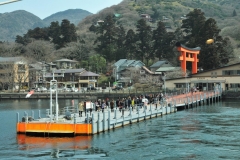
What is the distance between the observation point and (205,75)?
71812 millimetres

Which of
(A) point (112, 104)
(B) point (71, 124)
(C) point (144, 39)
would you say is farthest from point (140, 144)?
(C) point (144, 39)

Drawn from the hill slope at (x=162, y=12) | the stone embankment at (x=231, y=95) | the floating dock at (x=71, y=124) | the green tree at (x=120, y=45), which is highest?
the hill slope at (x=162, y=12)

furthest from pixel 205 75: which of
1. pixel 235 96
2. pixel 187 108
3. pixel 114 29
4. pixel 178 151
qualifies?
pixel 178 151

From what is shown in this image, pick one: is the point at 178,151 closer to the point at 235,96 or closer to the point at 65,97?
the point at 235,96

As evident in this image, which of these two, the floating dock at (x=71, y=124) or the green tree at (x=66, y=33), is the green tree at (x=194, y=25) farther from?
the floating dock at (x=71, y=124)

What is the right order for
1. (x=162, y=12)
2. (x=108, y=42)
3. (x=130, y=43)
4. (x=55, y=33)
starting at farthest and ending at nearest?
(x=162, y=12) < (x=55, y=33) < (x=108, y=42) < (x=130, y=43)

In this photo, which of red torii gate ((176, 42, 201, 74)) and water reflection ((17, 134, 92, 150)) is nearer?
water reflection ((17, 134, 92, 150))

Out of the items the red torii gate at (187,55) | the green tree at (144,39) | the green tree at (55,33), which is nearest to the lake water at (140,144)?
the red torii gate at (187,55)

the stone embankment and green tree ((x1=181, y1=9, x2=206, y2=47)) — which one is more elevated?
green tree ((x1=181, y1=9, x2=206, y2=47))

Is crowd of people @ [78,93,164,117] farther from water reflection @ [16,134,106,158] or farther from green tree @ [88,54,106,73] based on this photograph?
green tree @ [88,54,106,73]

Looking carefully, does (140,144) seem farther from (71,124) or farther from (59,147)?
(71,124)

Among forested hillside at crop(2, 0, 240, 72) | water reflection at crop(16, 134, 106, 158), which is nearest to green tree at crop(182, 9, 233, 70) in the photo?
forested hillside at crop(2, 0, 240, 72)

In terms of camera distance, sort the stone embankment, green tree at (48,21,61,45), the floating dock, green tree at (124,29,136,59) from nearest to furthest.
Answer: the floating dock → the stone embankment → green tree at (124,29,136,59) → green tree at (48,21,61,45)

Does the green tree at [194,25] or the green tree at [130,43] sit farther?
the green tree at [130,43]
